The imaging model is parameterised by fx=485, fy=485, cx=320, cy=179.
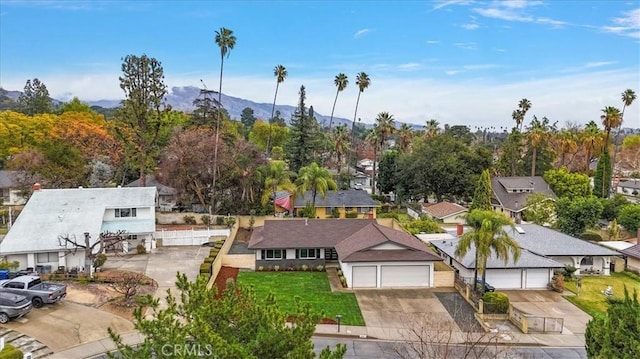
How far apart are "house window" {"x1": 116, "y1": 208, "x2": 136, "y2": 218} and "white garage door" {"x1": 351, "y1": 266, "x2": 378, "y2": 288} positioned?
2159 centimetres

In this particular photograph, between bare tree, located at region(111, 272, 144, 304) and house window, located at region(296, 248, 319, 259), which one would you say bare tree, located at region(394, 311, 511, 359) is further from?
bare tree, located at region(111, 272, 144, 304)

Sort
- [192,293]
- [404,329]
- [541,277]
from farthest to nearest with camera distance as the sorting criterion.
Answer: [541,277] < [404,329] < [192,293]

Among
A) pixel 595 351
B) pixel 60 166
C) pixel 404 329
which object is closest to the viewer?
pixel 595 351

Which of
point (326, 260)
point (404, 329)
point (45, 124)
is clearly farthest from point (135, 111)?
point (404, 329)

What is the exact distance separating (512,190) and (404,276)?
119ft

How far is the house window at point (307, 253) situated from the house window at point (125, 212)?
51.8 ft

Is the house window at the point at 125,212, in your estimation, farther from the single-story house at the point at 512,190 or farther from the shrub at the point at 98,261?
the single-story house at the point at 512,190

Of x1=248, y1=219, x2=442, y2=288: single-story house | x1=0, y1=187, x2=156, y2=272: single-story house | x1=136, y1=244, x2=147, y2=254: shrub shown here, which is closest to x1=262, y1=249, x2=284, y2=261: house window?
x1=248, y1=219, x2=442, y2=288: single-story house

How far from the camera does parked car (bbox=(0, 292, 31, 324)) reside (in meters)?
25.5

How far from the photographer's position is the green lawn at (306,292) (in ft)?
102

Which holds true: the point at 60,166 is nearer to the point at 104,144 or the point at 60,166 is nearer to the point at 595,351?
the point at 104,144

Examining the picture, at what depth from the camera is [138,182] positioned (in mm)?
64312

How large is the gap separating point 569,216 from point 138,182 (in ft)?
170

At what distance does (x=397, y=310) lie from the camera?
31609 mm
